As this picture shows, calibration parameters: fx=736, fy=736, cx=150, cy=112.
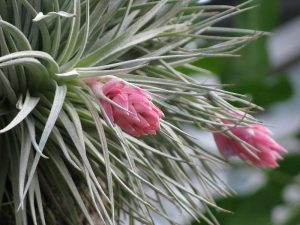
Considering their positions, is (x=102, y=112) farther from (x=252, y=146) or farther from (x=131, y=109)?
(x=252, y=146)

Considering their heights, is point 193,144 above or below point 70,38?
below

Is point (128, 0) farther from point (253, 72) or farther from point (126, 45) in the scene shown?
point (253, 72)

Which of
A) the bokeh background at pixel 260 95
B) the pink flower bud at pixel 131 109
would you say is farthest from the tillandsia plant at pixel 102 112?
the bokeh background at pixel 260 95

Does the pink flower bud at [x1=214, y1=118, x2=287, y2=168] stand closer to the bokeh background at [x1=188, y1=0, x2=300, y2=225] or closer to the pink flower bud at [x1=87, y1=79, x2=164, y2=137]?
the pink flower bud at [x1=87, y1=79, x2=164, y2=137]

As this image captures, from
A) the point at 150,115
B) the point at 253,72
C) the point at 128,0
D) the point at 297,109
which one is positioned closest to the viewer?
the point at 150,115

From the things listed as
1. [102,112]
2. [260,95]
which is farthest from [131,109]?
[260,95]

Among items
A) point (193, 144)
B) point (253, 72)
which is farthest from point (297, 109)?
point (193, 144)

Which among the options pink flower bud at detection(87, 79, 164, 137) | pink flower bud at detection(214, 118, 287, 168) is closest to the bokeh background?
pink flower bud at detection(214, 118, 287, 168)
